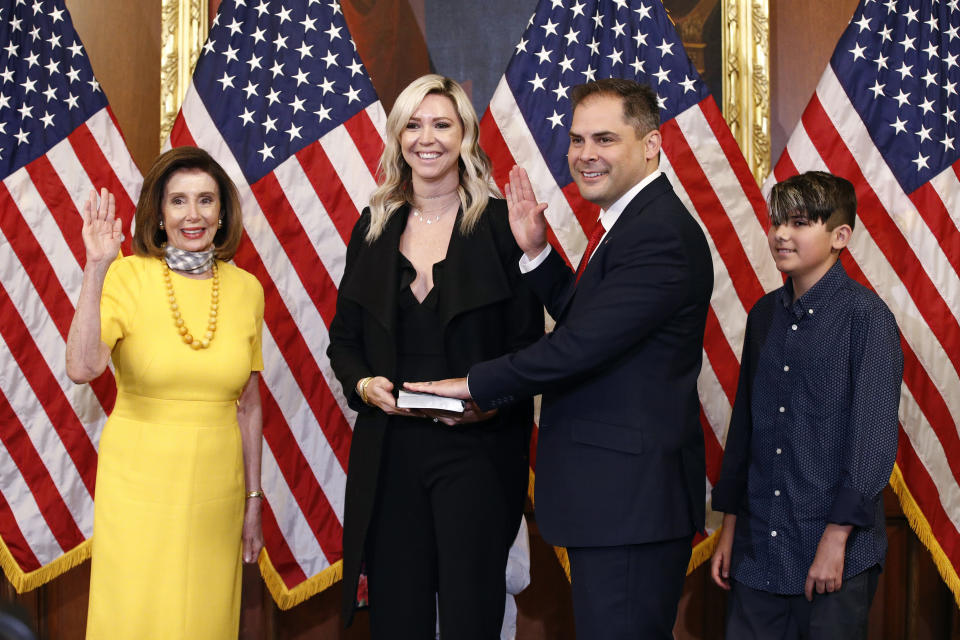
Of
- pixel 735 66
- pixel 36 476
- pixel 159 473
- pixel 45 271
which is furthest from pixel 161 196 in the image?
pixel 735 66

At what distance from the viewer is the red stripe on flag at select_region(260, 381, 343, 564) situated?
350 cm

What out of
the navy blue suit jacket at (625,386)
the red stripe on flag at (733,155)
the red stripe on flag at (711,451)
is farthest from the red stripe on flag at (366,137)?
the red stripe on flag at (711,451)

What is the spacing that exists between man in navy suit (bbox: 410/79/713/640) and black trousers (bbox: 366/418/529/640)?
21 cm

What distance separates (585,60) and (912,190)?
1.32 m

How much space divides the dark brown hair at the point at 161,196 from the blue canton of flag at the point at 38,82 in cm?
110

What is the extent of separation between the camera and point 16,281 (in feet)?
11.4

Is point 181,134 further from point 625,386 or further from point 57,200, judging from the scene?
point 625,386

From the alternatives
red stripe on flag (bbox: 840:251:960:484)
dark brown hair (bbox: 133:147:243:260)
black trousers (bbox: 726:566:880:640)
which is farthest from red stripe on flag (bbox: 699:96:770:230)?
dark brown hair (bbox: 133:147:243:260)

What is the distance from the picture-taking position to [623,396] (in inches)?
86.2

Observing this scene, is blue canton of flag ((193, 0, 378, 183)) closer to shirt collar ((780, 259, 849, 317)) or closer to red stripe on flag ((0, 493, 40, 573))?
red stripe on flag ((0, 493, 40, 573))

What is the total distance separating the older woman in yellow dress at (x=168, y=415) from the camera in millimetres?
2525

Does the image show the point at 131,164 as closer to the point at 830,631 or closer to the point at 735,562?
the point at 735,562

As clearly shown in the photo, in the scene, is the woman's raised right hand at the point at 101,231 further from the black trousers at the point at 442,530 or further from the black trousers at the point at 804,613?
the black trousers at the point at 804,613

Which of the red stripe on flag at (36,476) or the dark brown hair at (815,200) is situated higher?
the dark brown hair at (815,200)
